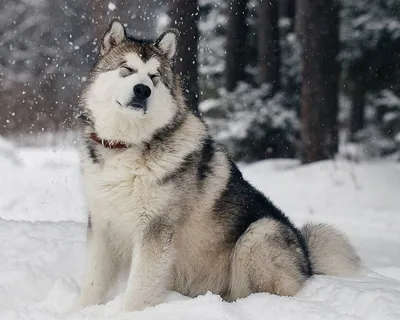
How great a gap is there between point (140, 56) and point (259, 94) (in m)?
9.72

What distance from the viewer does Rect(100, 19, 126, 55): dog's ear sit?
4.40m

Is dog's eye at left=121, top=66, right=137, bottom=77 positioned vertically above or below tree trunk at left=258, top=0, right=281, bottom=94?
below

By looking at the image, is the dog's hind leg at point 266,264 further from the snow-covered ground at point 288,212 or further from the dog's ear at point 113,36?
the dog's ear at point 113,36

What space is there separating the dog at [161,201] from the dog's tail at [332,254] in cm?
30

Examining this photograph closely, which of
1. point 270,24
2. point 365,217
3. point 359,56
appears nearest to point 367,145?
point 359,56

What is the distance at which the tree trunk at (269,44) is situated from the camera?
1534 cm

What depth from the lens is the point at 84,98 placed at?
4.45m

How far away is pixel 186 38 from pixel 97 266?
464 centimetres

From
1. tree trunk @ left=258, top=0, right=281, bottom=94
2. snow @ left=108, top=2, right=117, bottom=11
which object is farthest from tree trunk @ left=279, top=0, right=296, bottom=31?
snow @ left=108, top=2, right=117, bottom=11

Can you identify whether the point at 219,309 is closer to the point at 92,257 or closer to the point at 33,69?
the point at 92,257

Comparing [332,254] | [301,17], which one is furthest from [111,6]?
[332,254]

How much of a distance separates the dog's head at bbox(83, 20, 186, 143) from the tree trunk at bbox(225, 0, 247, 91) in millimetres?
11252

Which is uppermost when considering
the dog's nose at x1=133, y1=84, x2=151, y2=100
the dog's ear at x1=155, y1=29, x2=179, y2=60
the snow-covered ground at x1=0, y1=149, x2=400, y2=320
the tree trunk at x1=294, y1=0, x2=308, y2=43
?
the tree trunk at x1=294, y1=0, x2=308, y2=43

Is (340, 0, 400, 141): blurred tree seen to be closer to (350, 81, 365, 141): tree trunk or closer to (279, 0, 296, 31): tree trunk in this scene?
(279, 0, 296, 31): tree trunk
